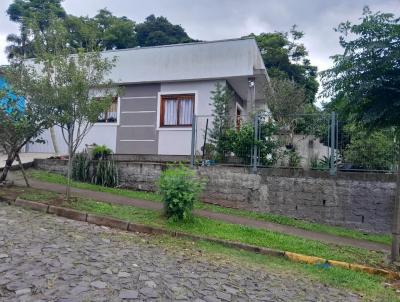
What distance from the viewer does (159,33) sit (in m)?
36.1

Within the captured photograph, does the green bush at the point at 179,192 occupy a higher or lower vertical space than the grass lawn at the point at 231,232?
higher

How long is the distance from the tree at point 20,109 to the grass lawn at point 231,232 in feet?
5.02

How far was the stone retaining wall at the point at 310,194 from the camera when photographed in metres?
9.69

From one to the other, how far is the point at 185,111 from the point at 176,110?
390mm

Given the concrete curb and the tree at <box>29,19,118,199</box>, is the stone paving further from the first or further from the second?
the tree at <box>29,19,118,199</box>

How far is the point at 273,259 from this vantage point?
6.97 metres

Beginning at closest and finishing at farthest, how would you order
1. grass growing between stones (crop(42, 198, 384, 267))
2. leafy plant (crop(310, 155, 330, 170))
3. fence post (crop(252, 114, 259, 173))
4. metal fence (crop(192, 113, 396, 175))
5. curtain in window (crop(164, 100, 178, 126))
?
1. grass growing between stones (crop(42, 198, 384, 267))
2. metal fence (crop(192, 113, 396, 175))
3. leafy plant (crop(310, 155, 330, 170))
4. fence post (crop(252, 114, 259, 173))
5. curtain in window (crop(164, 100, 178, 126))

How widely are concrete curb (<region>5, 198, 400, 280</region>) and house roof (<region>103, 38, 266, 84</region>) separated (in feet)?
23.5

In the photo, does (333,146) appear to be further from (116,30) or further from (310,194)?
(116,30)

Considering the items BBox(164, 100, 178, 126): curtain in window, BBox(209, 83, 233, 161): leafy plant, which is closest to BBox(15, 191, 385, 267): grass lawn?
BBox(209, 83, 233, 161): leafy plant

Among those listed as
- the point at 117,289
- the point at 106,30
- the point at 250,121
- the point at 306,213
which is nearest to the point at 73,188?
the point at 250,121

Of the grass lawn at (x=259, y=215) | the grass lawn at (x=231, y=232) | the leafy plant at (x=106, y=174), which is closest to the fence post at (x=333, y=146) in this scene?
the grass lawn at (x=259, y=215)

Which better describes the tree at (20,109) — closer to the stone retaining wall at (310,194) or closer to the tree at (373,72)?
the stone retaining wall at (310,194)

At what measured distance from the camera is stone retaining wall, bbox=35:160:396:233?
969 cm
